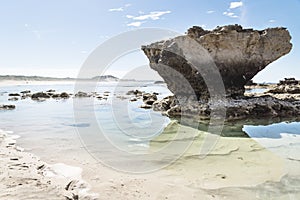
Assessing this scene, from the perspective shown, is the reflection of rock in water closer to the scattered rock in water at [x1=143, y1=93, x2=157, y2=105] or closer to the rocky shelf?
the rocky shelf

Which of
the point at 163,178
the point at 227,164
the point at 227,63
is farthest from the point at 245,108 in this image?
the point at 163,178

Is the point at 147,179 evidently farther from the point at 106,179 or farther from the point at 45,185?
the point at 45,185

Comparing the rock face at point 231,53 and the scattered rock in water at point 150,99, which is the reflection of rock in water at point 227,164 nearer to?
the rock face at point 231,53

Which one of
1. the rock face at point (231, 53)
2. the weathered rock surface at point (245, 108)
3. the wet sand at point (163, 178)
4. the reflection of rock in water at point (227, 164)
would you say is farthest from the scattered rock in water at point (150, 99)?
the wet sand at point (163, 178)

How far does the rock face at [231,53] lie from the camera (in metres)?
15.6

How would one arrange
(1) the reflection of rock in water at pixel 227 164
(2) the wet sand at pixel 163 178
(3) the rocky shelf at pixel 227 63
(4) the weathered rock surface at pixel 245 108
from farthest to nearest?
(3) the rocky shelf at pixel 227 63 → (4) the weathered rock surface at pixel 245 108 → (1) the reflection of rock in water at pixel 227 164 → (2) the wet sand at pixel 163 178

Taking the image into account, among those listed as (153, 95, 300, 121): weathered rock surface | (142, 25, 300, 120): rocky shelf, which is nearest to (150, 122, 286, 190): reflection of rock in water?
(153, 95, 300, 121): weathered rock surface

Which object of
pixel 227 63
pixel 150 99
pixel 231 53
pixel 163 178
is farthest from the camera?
pixel 150 99

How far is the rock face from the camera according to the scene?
1563 centimetres

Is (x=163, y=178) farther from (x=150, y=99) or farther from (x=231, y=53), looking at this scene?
(x=150, y=99)

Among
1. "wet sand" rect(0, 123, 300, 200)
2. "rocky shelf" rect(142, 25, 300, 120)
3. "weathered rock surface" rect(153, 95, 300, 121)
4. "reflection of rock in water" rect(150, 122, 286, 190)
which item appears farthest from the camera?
"rocky shelf" rect(142, 25, 300, 120)

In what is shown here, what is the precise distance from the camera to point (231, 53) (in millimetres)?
16047

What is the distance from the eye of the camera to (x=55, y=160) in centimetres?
738

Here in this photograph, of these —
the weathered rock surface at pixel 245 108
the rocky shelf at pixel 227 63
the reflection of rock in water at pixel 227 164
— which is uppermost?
the rocky shelf at pixel 227 63
